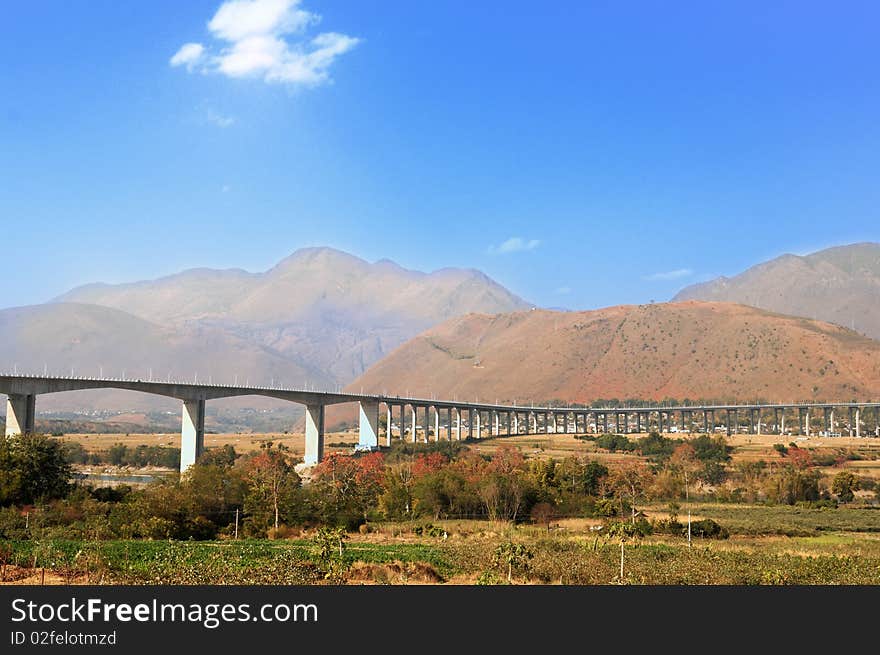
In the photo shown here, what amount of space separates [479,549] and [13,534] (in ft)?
72.1

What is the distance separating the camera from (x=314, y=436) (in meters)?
95.4

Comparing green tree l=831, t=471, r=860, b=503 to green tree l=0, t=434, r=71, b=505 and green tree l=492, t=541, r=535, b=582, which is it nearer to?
green tree l=492, t=541, r=535, b=582

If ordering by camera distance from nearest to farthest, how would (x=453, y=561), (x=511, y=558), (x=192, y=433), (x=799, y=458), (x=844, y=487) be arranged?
(x=511, y=558) → (x=453, y=561) → (x=844, y=487) → (x=192, y=433) → (x=799, y=458)

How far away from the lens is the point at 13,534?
3731cm

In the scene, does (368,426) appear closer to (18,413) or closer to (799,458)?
(18,413)

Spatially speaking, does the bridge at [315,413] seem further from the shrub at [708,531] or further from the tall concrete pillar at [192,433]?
the shrub at [708,531]

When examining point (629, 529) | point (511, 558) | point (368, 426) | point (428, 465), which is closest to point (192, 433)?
point (428, 465)

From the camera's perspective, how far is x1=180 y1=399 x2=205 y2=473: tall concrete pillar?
79688 mm

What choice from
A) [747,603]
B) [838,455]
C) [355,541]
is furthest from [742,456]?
[747,603]

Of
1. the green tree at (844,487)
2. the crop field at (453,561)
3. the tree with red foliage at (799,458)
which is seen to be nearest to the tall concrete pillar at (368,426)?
the tree with red foliage at (799,458)

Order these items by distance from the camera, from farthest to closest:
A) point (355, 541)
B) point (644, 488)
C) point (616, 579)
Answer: point (644, 488) < point (355, 541) < point (616, 579)

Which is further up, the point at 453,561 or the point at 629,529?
the point at 453,561

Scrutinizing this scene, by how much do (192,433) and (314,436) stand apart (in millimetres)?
18066

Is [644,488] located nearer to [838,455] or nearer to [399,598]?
[838,455]
